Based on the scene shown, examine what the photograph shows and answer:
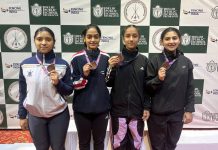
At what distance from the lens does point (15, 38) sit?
2691 millimetres

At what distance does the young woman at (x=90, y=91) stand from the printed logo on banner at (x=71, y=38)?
0.93 meters

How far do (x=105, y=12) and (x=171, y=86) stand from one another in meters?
1.22

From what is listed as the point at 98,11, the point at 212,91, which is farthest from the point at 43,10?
the point at 212,91

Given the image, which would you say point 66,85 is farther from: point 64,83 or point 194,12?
point 194,12

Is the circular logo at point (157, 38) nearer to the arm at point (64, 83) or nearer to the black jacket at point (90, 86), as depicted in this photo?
the black jacket at point (90, 86)

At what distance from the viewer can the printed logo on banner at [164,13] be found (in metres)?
2.62

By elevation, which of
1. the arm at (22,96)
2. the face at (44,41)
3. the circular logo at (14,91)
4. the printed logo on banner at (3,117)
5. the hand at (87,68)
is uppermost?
the face at (44,41)

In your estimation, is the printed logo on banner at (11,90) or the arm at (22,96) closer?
the arm at (22,96)

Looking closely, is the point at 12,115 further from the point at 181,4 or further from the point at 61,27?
the point at 181,4

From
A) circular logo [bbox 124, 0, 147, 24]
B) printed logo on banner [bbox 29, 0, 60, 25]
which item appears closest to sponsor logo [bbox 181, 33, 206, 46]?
circular logo [bbox 124, 0, 147, 24]

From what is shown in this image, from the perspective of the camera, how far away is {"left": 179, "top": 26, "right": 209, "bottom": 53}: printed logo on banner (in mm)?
2684

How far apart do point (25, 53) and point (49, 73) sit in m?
1.23

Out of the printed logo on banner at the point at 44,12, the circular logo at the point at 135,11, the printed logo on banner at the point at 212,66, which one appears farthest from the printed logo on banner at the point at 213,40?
the printed logo on banner at the point at 44,12

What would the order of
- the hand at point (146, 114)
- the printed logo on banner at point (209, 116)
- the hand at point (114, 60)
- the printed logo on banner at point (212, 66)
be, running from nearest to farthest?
the hand at point (114, 60) < the hand at point (146, 114) < the printed logo on banner at point (212, 66) < the printed logo on banner at point (209, 116)
